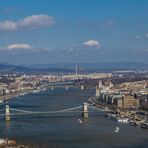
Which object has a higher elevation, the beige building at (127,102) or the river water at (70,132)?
the beige building at (127,102)

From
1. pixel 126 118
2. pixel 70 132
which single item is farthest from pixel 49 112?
pixel 70 132

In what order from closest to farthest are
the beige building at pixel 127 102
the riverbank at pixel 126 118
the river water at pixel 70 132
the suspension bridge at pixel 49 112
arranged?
the river water at pixel 70 132, the riverbank at pixel 126 118, the suspension bridge at pixel 49 112, the beige building at pixel 127 102

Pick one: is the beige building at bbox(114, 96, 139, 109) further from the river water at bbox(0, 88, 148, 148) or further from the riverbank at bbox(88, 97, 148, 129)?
the river water at bbox(0, 88, 148, 148)

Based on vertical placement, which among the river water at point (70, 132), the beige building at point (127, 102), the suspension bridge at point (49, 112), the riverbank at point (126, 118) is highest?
the beige building at point (127, 102)

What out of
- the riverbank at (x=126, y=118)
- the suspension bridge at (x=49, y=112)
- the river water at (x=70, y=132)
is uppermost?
the suspension bridge at (x=49, y=112)

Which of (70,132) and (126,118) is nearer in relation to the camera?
(70,132)

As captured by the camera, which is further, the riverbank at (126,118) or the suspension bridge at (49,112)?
the suspension bridge at (49,112)

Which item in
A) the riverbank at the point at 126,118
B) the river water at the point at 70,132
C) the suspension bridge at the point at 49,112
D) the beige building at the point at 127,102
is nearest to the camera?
the river water at the point at 70,132

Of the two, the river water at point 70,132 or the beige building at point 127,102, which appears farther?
the beige building at point 127,102

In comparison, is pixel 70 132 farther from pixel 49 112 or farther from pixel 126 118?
pixel 49 112

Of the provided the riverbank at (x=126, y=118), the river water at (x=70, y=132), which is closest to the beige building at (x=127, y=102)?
the riverbank at (x=126, y=118)

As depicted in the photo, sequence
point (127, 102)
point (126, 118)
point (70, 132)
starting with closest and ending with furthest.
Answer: point (70, 132)
point (126, 118)
point (127, 102)

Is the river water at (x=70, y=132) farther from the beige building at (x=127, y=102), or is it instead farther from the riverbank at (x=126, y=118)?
the beige building at (x=127, y=102)

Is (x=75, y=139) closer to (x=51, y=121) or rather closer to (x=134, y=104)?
(x=51, y=121)
